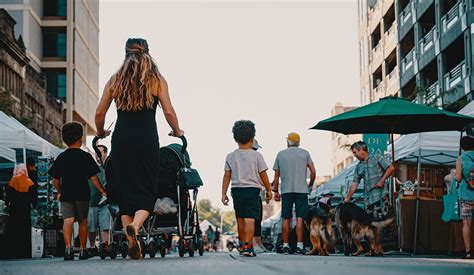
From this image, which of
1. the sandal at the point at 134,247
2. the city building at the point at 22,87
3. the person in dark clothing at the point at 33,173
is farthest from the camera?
the city building at the point at 22,87

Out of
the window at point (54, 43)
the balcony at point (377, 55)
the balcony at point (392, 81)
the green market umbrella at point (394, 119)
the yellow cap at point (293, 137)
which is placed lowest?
the yellow cap at point (293, 137)

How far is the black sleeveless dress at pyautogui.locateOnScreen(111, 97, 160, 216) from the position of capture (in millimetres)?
10023

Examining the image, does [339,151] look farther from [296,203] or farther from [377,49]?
[296,203]

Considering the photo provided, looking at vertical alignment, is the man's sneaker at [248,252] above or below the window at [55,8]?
below

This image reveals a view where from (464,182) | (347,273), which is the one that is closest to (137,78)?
(347,273)

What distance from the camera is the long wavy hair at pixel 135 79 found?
1008 cm

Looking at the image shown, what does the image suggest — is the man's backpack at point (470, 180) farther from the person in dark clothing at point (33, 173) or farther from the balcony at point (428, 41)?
the balcony at point (428, 41)

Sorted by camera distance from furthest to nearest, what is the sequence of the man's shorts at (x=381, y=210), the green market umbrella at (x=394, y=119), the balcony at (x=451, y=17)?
1. the balcony at (x=451, y=17)
2. the green market umbrella at (x=394, y=119)
3. the man's shorts at (x=381, y=210)

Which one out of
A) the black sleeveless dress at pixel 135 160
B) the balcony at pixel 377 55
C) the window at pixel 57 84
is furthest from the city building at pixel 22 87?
the black sleeveless dress at pixel 135 160

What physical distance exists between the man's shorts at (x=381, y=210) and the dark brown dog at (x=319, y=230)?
2.12 feet

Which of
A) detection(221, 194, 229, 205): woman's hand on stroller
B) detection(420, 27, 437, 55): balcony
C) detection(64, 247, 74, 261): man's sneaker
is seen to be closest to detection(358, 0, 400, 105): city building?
detection(420, 27, 437, 55): balcony

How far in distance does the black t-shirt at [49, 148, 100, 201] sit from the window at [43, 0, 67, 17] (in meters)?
59.7

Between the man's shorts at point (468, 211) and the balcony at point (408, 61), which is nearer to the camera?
the man's shorts at point (468, 211)

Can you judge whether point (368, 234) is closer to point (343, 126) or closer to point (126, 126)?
point (343, 126)
